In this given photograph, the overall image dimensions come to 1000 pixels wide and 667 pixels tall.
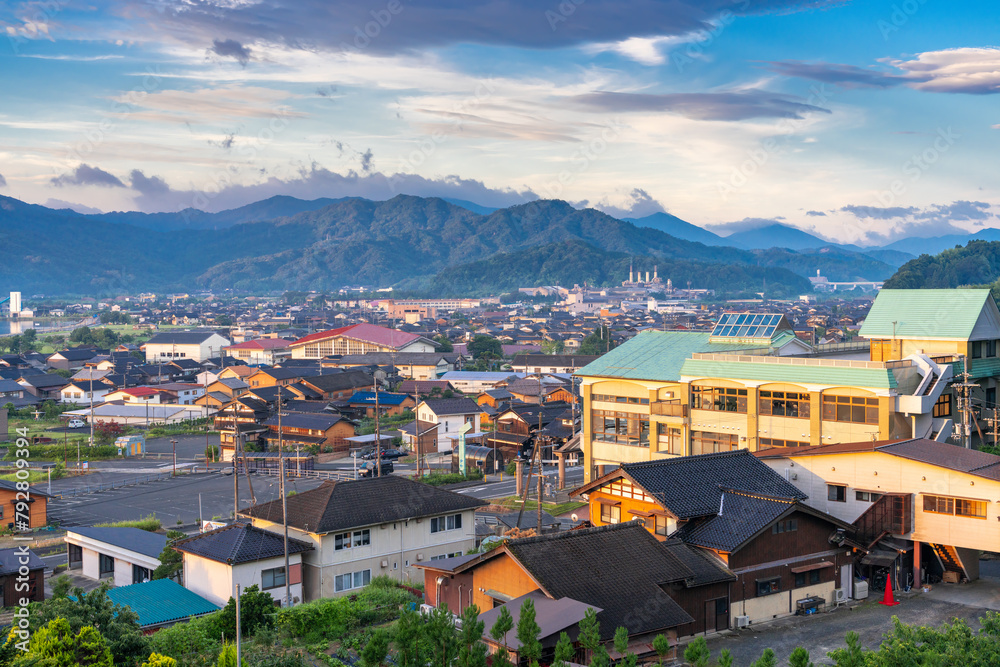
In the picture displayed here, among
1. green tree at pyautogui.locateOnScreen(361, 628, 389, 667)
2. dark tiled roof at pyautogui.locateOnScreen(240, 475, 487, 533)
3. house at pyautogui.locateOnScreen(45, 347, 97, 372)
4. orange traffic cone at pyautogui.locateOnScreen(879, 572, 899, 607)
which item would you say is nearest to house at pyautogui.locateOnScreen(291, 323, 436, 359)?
house at pyautogui.locateOnScreen(45, 347, 97, 372)

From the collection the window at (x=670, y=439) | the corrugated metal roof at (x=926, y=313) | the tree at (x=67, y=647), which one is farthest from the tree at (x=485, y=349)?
the tree at (x=67, y=647)

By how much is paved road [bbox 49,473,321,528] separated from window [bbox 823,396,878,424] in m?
15.9

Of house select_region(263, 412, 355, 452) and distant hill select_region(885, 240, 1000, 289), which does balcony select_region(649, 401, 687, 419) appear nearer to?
house select_region(263, 412, 355, 452)

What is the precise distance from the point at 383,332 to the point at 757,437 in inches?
2298

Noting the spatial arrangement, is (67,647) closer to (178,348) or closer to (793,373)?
(793,373)

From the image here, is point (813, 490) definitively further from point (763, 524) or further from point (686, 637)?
point (686, 637)

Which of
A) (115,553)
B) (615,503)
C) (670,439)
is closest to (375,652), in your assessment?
(615,503)

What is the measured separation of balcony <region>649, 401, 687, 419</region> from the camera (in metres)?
24.2

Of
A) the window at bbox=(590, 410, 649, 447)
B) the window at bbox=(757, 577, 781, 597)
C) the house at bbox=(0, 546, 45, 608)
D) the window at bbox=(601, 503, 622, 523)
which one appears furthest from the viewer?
the window at bbox=(590, 410, 649, 447)

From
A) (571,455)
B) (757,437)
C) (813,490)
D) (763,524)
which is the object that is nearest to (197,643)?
(763,524)

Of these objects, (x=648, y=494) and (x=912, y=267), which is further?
(x=912, y=267)

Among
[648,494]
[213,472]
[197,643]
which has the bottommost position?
[213,472]

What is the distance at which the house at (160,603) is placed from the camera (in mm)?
13438

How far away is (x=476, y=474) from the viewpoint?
29.2 m
